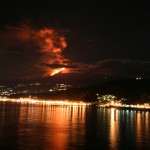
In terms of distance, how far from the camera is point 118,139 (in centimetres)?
2505

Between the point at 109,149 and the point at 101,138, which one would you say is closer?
the point at 109,149

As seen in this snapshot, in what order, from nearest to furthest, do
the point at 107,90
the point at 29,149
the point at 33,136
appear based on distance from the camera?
the point at 29,149, the point at 33,136, the point at 107,90

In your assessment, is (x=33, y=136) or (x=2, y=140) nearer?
(x=2, y=140)

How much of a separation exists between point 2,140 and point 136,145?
8.19 meters

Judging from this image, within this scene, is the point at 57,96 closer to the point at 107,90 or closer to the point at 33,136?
the point at 107,90

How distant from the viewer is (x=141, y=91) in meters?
130

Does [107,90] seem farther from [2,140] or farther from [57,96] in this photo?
[2,140]

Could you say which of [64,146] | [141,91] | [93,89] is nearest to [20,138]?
[64,146]

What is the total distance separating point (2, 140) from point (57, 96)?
174 meters

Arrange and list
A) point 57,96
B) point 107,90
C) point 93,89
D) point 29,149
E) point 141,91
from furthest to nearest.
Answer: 1. point 57,96
2. point 93,89
3. point 107,90
4. point 141,91
5. point 29,149

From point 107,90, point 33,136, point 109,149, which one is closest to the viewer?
point 109,149

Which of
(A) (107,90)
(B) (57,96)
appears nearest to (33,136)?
(A) (107,90)

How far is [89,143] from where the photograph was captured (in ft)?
74.2

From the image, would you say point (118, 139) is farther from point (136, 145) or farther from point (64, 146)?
point (64, 146)
